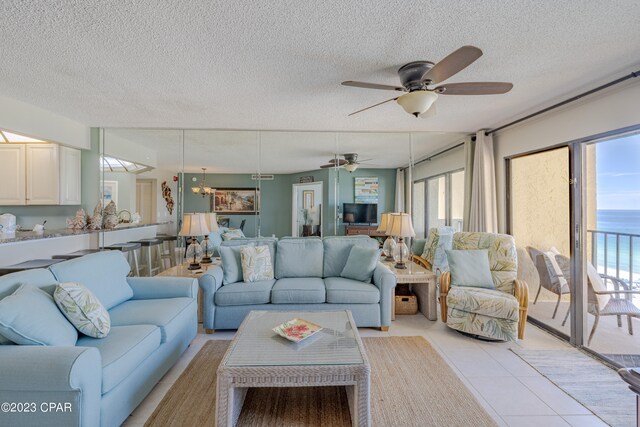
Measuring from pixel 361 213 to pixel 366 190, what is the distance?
43cm

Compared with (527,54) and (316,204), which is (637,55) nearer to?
(527,54)

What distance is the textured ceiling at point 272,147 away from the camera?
4.44 meters

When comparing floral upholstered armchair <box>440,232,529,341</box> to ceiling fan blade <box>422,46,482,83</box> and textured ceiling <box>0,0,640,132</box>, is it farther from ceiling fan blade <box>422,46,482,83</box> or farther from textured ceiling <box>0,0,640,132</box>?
ceiling fan blade <box>422,46,482,83</box>

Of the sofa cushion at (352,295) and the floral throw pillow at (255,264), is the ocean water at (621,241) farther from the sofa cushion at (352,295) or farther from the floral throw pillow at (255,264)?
the floral throw pillow at (255,264)

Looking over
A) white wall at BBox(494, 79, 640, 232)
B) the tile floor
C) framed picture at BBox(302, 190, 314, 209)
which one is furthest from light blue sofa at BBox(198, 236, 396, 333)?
white wall at BBox(494, 79, 640, 232)

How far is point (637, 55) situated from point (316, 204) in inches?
160

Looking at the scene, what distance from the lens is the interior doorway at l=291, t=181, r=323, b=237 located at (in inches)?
202

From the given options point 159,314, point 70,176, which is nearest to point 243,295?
point 159,314

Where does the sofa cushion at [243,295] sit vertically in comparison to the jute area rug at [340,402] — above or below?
above

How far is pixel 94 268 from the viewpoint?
2.33 metres

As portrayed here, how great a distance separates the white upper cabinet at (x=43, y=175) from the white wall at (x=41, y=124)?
1.23 feet

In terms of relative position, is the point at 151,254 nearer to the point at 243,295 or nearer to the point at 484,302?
the point at 243,295

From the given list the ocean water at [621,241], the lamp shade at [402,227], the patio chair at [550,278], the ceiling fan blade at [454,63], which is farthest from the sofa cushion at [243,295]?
the ocean water at [621,241]

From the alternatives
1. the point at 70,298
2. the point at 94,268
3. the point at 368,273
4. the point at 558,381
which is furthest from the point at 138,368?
the point at 558,381
